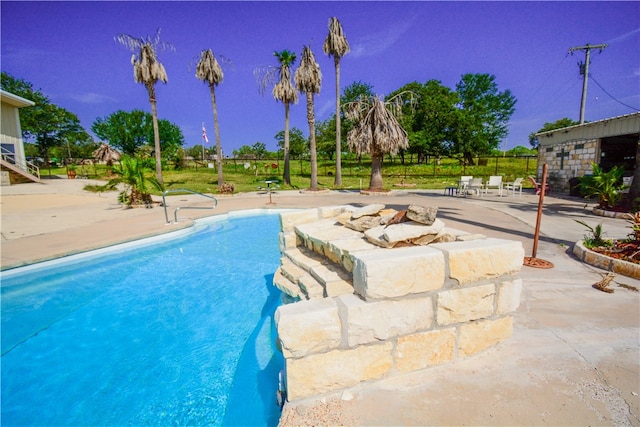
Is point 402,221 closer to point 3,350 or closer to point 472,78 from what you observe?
point 3,350

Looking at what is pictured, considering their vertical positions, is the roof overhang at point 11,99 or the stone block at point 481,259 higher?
the roof overhang at point 11,99

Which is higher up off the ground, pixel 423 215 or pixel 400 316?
pixel 423 215

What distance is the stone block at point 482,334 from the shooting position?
2256 millimetres

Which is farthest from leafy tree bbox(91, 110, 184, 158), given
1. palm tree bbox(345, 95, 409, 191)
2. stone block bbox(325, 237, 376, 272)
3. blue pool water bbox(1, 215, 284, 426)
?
stone block bbox(325, 237, 376, 272)

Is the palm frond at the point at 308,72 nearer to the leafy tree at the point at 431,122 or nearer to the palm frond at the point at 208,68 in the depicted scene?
the palm frond at the point at 208,68

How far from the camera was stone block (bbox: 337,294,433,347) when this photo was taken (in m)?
1.91

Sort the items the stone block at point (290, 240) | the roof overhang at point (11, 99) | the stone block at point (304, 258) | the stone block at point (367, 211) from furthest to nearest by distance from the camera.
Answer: the roof overhang at point (11, 99) → the stone block at point (290, 240) → the stone block at point (367, 211) → the stone block at point (304, 258)

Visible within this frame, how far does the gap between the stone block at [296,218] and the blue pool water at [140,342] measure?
1.38 m

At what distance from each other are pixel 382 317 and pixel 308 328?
21.2 inches

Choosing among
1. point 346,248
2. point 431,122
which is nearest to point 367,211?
point 346,248

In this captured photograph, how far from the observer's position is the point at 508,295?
233cm

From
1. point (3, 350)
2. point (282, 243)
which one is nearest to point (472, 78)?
point (282, 243)

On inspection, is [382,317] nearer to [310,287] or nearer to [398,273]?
[398,273]

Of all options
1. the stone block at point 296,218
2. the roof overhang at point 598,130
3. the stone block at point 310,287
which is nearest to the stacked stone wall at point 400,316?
the stone block at point 310,287
